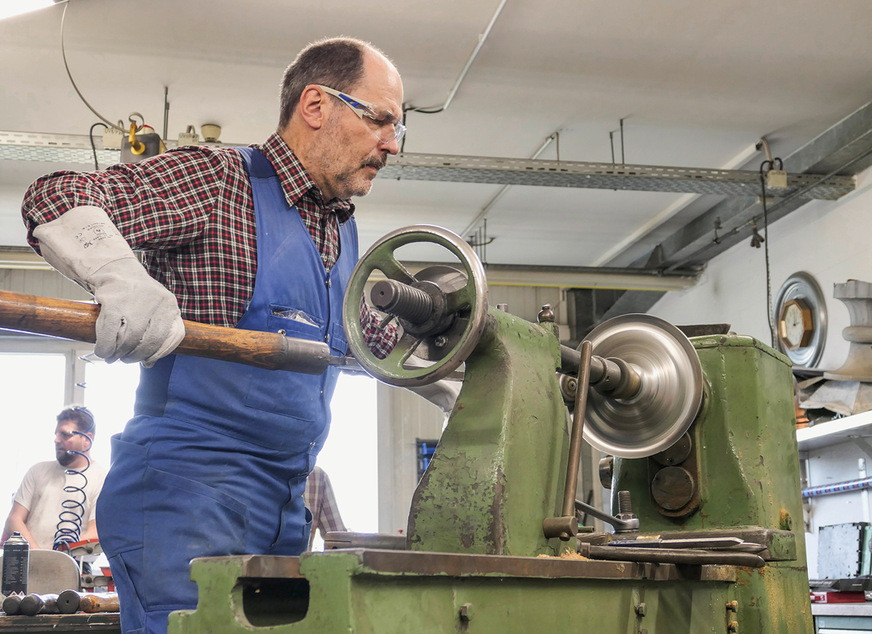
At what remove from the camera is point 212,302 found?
1.42 meters

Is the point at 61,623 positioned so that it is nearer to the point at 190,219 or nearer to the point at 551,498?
the point at 190,219

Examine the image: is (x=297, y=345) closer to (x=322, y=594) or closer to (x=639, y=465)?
(x=322, y=594)

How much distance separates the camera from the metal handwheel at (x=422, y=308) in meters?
1.21

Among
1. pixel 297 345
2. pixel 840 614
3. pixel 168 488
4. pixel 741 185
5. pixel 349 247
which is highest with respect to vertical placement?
pixel 741 185

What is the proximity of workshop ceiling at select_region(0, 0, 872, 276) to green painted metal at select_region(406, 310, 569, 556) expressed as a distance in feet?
10.5

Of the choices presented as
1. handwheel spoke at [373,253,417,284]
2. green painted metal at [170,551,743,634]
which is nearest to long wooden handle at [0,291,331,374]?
handwheel spoke at [373,253,417,284]

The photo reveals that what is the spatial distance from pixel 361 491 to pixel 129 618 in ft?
22.9

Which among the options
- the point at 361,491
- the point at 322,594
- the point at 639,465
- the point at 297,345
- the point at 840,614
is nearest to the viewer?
the point at 322,594

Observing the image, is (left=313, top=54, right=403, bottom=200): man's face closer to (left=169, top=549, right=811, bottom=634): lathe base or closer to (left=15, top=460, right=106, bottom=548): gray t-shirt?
(left=169, top=549, right=811, bottom=634): lathe base

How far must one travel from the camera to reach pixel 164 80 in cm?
487

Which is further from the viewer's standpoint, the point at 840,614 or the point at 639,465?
the point at 840,614

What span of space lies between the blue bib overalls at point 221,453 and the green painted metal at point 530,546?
266 millimetres

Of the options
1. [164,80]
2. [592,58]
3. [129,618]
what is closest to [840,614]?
[592,58]

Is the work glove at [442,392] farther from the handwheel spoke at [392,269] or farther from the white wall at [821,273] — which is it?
the white wall at [821,273]
